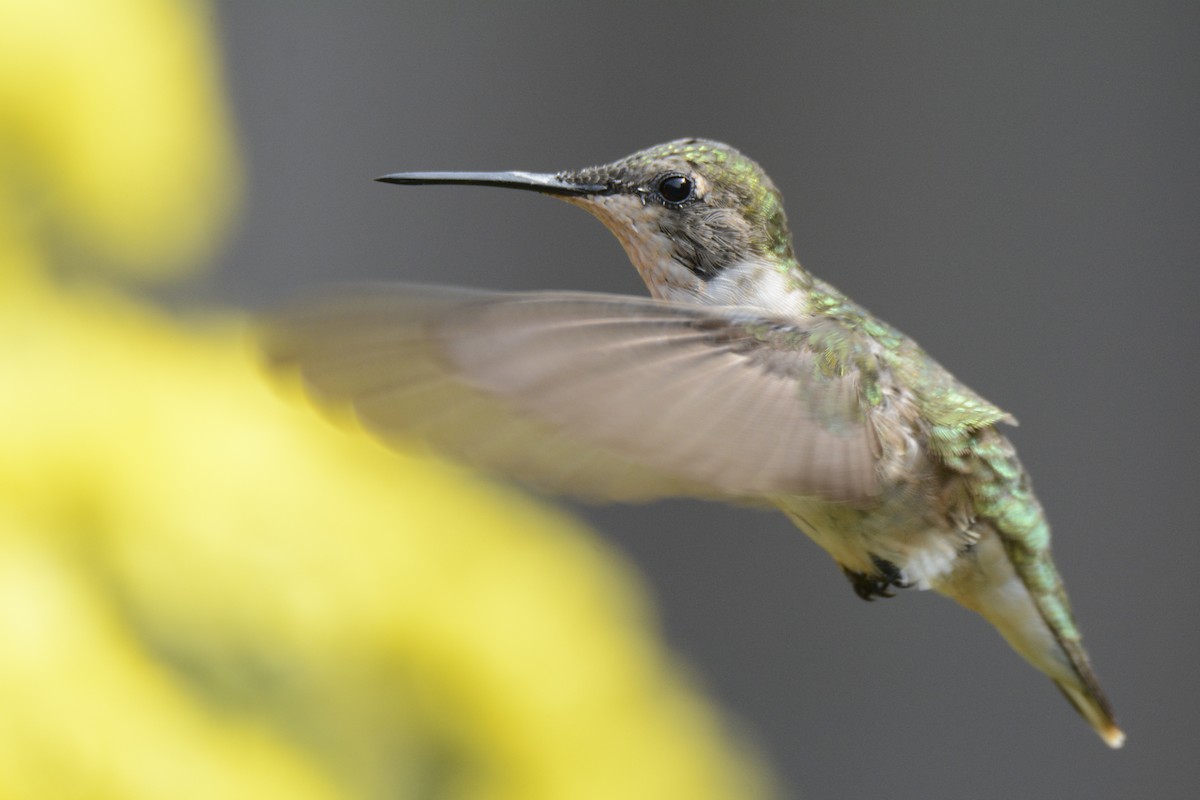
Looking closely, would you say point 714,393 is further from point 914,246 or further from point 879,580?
point 914,246

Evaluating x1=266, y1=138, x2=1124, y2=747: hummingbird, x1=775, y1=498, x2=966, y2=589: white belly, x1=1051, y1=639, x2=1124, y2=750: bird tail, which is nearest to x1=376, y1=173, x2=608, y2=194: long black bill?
x1=266, y1=138, x2=1124, y2=747: hummingbird

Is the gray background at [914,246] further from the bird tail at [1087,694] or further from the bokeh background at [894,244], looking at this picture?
the bird tail at [1087,694]

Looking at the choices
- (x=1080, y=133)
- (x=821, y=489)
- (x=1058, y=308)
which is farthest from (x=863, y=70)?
(x=821, y=489)

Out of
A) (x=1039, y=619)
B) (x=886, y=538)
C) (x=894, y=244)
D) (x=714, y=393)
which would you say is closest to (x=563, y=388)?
(x=714, y=393)

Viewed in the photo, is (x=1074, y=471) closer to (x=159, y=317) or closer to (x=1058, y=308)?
(x=1058, y=308)

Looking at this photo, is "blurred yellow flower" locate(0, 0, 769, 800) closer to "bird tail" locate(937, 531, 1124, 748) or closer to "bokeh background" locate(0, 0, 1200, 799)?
"bird tail" locate(937, 531, 1124, 748)

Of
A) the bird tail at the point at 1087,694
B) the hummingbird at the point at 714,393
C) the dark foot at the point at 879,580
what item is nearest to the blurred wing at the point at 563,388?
the hummingbird at the point at 714,393
